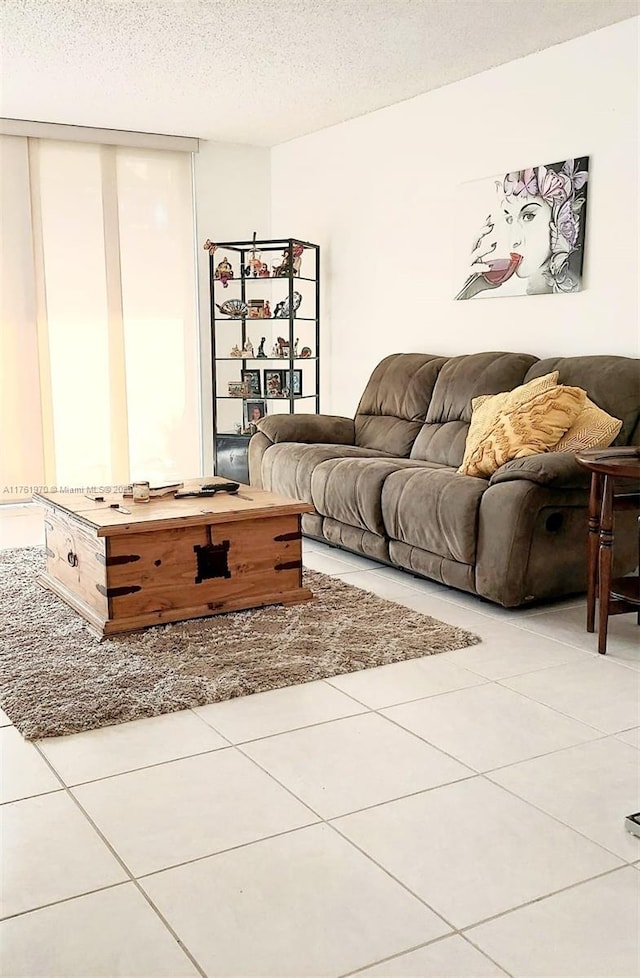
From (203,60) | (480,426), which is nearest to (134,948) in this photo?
(480,426)

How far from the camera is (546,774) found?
2186mm

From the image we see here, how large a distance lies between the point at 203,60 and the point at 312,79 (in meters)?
0.63

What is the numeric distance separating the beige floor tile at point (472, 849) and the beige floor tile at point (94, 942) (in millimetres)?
463

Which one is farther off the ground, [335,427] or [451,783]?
[335,427]

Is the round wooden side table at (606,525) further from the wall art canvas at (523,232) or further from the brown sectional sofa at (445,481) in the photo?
the wall art canvas at (523,232)

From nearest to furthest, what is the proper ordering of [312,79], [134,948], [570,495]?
[134,948] → [570,495] → [312,79]

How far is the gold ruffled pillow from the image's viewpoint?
140 inches

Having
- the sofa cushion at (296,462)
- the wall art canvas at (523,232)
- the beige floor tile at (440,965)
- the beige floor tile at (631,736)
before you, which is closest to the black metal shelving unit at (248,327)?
the sofa cushion at (296,462)

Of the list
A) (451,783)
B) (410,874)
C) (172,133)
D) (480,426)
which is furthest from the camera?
(172,133)

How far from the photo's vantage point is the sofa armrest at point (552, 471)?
10.6 feet

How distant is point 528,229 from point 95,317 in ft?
9.73

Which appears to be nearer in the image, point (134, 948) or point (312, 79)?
point (134, 948)

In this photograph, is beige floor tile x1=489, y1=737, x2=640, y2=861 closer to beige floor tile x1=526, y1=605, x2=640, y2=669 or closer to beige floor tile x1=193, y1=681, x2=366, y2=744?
beige floor tile x1=193, y1=681, x2=366, y2=744

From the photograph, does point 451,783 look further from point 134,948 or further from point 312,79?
point 312,79
